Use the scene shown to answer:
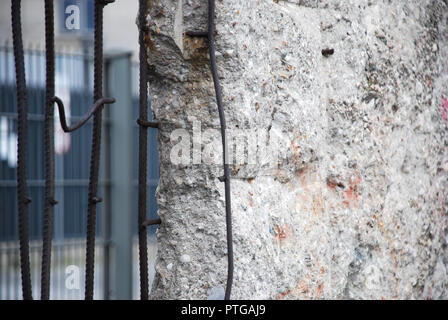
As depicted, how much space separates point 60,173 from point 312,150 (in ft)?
11.0

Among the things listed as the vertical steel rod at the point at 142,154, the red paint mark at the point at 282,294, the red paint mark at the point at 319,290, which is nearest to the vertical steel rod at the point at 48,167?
the vertical steel rod at the point at 142,154

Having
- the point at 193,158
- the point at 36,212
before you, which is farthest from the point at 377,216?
the point at 36,212

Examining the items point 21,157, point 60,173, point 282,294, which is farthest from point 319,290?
point 60,173

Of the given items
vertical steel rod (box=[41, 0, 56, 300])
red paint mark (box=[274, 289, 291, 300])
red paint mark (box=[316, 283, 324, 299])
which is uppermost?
vertical steel rod (box=[41, 0, 56, 300])

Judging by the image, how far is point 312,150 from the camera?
161cm

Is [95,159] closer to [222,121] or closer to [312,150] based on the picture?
[222,121]

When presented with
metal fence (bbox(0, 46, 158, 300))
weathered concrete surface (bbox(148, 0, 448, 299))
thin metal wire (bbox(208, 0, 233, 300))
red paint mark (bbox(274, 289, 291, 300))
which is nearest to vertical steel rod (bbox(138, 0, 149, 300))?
weathered concrete surface (bbox(148, 0, 448, 299))

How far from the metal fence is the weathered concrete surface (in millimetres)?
2740

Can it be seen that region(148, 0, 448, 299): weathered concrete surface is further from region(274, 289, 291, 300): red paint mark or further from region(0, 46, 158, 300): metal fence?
region(0, 46, 158, 300): metal fence

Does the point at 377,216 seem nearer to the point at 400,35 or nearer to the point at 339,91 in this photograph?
the point at 339,91

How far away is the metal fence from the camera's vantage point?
14.7 feet

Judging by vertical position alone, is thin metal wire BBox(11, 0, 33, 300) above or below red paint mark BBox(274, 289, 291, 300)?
above

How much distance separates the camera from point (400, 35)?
188 cm

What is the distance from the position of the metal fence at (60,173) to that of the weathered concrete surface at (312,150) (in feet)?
8.99
